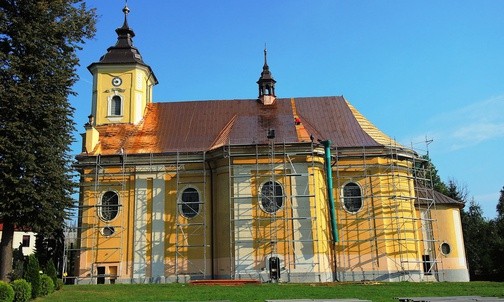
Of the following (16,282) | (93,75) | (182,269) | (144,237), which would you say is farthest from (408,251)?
(93,75)

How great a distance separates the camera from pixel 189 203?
29984 millimetres

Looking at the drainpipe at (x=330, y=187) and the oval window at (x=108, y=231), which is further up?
the drainpipe at (x=330, y=187)

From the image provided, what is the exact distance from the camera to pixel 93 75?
34875mm

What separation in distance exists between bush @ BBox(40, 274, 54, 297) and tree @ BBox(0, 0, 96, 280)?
6.29ft

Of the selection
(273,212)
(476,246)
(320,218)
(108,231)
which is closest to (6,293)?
(108,231)

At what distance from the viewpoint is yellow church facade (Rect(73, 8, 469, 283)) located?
28422 millimetres

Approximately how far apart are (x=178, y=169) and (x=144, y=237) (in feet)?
15.1

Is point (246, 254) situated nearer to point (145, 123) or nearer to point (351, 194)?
point (351, 194)

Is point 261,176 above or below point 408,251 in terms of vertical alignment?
above

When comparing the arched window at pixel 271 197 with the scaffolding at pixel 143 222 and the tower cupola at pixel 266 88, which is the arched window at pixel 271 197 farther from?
the tower cupola at pixel 266 88

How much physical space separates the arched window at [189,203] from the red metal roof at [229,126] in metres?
2.85

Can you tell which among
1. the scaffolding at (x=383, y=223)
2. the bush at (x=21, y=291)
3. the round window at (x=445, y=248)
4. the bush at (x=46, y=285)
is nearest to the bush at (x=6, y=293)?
the bush at (x=21, y=291)

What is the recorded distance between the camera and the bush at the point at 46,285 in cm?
2053

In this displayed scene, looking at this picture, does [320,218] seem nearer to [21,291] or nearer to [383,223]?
[383,223]
